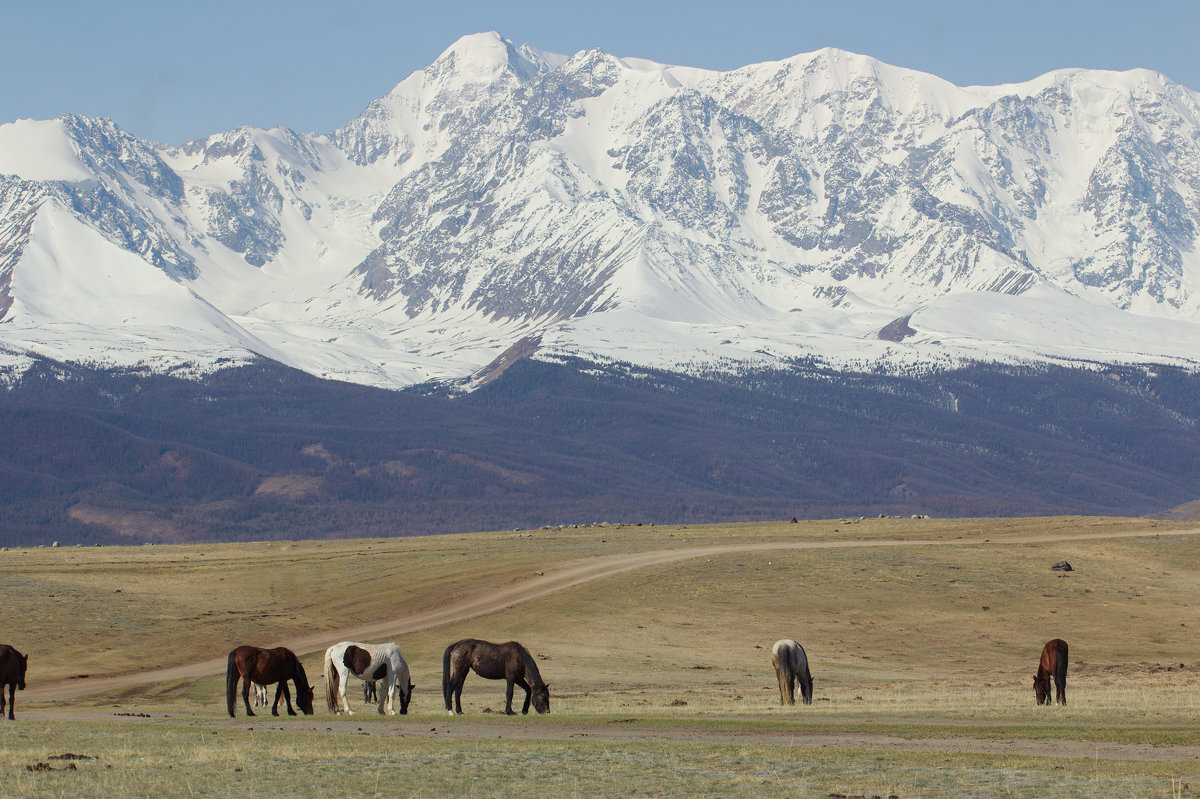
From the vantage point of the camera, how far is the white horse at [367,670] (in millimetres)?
49031

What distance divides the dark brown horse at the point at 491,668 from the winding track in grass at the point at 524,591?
68.2 feet

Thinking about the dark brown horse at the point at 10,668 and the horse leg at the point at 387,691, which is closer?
the dark brown horse at the point at 10,668

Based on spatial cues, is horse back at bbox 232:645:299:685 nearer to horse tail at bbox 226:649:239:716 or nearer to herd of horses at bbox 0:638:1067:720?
herd of horses at bbox 0:638:1067:720

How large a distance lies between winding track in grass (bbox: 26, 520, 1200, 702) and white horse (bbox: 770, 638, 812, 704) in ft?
91.6

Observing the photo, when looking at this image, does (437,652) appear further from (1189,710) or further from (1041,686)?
(1189,710)

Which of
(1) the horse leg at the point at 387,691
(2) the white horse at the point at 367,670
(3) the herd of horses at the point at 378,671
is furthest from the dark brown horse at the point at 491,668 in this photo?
(1) the horse leg at the point at 387,691

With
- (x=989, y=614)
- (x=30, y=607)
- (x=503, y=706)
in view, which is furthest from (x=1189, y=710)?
(x=30, y=607)

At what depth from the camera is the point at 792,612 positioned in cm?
9412

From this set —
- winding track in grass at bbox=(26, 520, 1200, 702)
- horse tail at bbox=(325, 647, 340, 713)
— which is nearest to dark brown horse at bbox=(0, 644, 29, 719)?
horse tail at bbox=(325, 647, 340, 713)

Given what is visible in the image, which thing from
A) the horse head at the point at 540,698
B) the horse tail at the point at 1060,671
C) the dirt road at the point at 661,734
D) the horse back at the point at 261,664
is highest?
the horse back at the point at 261,664

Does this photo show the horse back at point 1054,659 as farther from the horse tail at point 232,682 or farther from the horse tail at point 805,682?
the horse tail at point 232,682

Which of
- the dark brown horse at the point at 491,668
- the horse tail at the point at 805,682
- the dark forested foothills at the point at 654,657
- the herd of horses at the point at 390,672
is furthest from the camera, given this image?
Result: the horse tail at the point at 805,682

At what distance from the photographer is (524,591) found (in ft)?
327

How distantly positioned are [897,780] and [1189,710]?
20.8 metres
